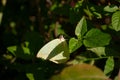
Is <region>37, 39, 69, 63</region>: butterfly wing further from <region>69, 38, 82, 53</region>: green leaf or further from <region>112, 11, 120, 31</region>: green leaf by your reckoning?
<region>112, 11, 120, 31</region>: green leaf

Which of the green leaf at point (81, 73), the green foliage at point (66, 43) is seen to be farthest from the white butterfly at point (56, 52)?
the green leaf at point (81, 73)

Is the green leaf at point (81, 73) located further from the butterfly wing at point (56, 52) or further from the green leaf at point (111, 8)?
the green leaf at point (111, 8)

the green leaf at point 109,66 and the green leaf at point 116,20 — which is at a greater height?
the green leaf at point 116,20

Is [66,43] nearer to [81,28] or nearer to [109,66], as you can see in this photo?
[81,28]

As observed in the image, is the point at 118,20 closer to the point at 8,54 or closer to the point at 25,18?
the point at 8,54

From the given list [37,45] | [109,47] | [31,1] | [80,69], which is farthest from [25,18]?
[80,69]

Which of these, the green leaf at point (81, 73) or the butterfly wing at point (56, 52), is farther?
the butterfly wing at point (56, 52)

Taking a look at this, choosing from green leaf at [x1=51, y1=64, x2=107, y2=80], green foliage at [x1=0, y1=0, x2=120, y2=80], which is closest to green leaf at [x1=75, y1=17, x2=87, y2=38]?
green foliage at [x1=0, y1=0, x2=120, y2=80]

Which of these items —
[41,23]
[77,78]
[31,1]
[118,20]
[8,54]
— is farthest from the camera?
[31,1]
